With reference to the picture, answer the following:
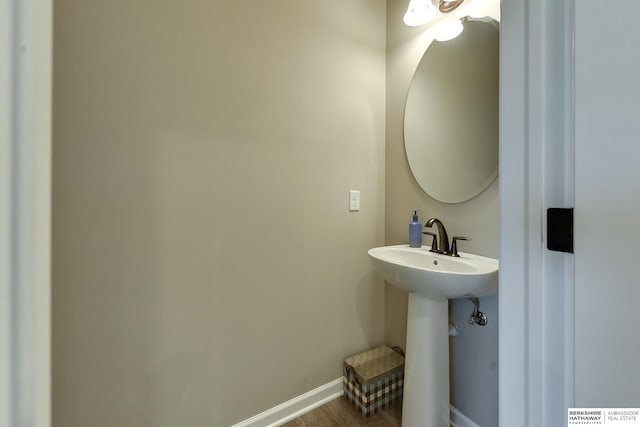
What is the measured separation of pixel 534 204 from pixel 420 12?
1.26m

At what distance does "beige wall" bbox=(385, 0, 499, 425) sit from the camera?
108 centimetres

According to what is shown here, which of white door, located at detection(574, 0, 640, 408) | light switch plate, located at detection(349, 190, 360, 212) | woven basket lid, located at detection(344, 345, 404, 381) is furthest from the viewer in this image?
light switch plate, located at detection(349, 190, 360, 212)

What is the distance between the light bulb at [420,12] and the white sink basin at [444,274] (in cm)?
115

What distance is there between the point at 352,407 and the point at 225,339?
0.78 m

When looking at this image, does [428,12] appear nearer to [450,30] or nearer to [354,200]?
[450,30]

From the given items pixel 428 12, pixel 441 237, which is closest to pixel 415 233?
pixel 441 237

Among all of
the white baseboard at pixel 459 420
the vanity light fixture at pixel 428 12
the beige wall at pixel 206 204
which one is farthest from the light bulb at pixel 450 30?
the white baseboard at pixel 459 420

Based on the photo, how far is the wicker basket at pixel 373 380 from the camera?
125 cm

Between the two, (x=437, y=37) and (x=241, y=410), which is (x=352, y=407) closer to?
(x=241, y=410)

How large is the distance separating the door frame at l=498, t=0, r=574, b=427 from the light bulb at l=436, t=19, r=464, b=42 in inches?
34.3

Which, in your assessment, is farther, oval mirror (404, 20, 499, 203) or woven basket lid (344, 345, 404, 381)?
woven basket lid (344, 345, 404, 381)

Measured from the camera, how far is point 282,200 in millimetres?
1233

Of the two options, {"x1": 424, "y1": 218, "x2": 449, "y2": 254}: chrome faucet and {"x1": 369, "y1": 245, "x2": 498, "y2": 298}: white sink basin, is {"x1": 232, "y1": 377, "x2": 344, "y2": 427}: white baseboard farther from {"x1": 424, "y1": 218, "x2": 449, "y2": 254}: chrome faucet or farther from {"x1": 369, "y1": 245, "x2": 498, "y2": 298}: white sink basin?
Result: {"x1": 424, "y1": 218, "x2": 449, "y2": 254}: chrome faucet
